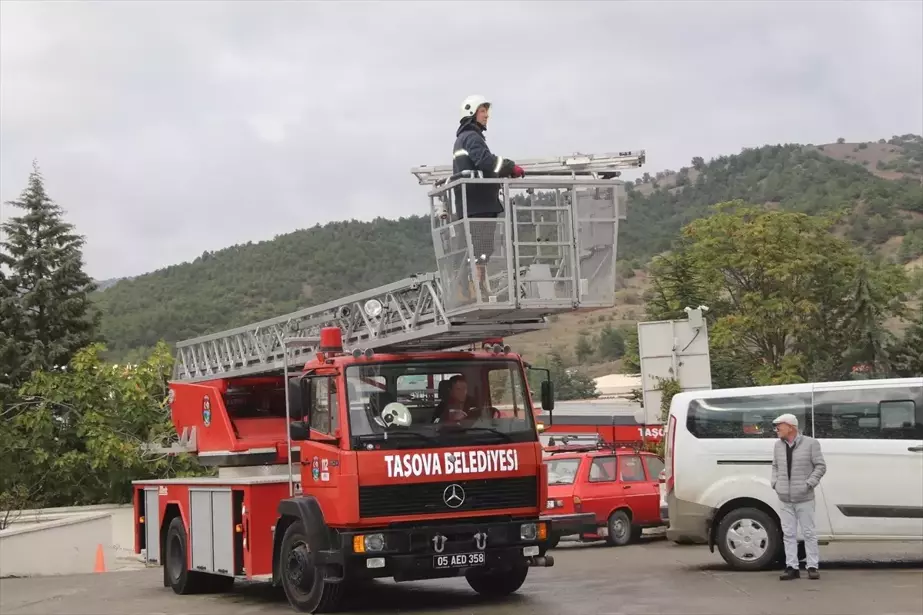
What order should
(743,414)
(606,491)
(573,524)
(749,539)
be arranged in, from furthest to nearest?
(606,491)
(573,524)
(743,414)
(749,539)

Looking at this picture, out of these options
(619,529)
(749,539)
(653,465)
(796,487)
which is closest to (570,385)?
(653,465)

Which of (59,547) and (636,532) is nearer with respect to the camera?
(636,532)

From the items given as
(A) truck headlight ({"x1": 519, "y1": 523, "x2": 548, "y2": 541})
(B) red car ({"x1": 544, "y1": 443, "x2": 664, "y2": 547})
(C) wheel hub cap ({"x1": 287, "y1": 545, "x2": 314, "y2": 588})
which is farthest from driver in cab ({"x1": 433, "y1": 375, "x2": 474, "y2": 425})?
(B) red car ({"x1": 544, "y1": 443, "x2": 664, "y2": 547})

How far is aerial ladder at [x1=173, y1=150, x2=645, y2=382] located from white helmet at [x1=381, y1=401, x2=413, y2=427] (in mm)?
613

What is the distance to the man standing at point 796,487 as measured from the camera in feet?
42.4

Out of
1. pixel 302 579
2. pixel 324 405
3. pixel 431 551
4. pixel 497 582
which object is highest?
pixel 324 405

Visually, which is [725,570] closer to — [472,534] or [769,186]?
[472,534]

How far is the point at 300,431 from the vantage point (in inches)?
461

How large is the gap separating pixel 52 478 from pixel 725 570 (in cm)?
2125

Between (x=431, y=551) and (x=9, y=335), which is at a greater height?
(x=9, y=335)

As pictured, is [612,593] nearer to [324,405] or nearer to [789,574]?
[789,574]

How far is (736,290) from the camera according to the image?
4472cm

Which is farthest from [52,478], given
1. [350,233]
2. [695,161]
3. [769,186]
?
[695,161]

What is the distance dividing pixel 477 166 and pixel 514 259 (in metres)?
0.94
